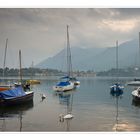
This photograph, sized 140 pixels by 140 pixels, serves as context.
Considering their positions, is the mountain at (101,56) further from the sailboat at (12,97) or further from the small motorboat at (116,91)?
the small motorboat at (116,91)

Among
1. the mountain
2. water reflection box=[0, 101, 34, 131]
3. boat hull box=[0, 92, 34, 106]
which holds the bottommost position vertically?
water reflection box=[0, 101, 34, 131]

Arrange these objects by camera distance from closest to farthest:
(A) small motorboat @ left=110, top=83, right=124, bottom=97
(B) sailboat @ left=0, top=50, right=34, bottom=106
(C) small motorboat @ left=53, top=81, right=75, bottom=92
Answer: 1. (B) sailboat @ left=0, top=50, right=34, bottom=106
2. (A) small motorboat @ left=110, top=83, right=124, bottom=97
3. (C) small motorboat @ left=53, top=81, right=75, bottom=92

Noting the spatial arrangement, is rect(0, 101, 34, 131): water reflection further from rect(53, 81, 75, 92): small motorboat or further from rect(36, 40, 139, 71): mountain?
rect(53, 81, 75, 92): small motorboat

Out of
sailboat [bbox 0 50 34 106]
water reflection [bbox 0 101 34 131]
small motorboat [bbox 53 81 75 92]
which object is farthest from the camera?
small motorboat [bbox 53 81 75 92]

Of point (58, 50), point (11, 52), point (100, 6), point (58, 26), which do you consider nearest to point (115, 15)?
point (100, 6)

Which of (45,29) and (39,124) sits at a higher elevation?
(45,29)

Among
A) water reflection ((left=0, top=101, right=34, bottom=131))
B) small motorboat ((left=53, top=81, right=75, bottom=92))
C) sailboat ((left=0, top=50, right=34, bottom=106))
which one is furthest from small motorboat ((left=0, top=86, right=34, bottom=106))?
small motorboat ((left=53, top=81, right=75, bottom=92))

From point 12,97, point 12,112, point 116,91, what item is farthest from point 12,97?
point 116,91

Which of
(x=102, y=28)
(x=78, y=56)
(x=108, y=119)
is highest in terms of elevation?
(x=102, y=28)

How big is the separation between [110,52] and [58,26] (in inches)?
53.4

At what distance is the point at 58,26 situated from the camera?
23.5ft

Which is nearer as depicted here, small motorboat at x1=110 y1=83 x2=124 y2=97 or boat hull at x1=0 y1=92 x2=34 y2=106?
boat hull at x1=0 y1=92 x2=34 y2=106
